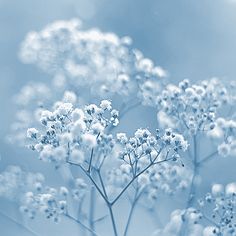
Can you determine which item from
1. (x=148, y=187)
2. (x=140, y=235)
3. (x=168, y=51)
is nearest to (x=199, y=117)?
(x=148, y=187)

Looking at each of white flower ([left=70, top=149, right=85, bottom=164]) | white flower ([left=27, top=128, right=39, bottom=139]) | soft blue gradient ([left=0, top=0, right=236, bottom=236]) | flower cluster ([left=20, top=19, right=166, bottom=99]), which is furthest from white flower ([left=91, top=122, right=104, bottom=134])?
soft blue gradient ([left=0, top=0, right=236, bottom=236])

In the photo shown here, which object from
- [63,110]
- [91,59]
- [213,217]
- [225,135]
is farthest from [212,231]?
[91,59]

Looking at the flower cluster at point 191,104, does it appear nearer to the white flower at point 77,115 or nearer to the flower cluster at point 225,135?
the flower cluster at point 225,135

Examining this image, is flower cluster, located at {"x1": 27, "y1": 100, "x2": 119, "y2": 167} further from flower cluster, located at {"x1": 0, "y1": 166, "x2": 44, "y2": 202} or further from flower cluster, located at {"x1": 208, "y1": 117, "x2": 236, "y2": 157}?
flower cluster, located at {"x1": 0, "y1": 166, "x2": 44, "y2": 202}

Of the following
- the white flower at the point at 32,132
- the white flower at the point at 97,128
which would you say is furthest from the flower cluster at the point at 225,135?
the white flower at the point at 32,132

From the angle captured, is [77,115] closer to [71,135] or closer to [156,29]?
[71,135]

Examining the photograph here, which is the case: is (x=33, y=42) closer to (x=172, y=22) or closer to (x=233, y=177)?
(x=233, y=177)

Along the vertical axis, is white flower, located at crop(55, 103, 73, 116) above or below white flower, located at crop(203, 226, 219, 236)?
above
